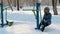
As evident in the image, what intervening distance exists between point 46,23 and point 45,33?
0.40 m

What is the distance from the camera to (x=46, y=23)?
6.82m

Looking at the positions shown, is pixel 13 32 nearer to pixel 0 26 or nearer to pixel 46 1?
pixel 0 26

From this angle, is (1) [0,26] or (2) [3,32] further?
(1) [0,26]

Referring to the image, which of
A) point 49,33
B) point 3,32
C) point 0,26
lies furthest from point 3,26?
point 49,33

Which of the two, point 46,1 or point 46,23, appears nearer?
point 46,23

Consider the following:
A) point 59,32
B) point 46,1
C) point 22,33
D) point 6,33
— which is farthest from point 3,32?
point 46,1

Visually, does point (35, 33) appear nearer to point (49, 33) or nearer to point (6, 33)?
point (49, 33)

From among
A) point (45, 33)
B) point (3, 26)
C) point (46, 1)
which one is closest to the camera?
point (45, 33)

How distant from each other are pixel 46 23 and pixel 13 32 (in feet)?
3.91

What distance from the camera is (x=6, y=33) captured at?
6.73 m

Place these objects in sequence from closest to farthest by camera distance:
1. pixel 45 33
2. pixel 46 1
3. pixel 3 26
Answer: pixel 45 33 < pixel 3 26 < pixel 46 1

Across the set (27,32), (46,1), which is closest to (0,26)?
(27,32)

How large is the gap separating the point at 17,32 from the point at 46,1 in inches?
1622

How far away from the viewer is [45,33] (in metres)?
6.59
